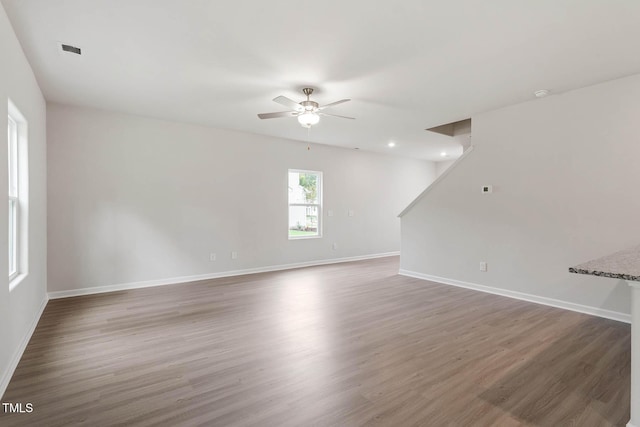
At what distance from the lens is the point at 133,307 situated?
3.83 meters

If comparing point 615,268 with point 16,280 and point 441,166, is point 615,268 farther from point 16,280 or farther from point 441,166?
point 441,166

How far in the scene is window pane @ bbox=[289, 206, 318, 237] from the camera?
6.51 meters

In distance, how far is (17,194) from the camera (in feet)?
9.50

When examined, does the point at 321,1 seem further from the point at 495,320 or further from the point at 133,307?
the point at 133,307

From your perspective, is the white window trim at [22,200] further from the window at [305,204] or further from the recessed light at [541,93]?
the recessed light at [541,93]

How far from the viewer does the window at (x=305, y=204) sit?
257 inches

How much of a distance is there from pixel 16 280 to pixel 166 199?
8.04 feet

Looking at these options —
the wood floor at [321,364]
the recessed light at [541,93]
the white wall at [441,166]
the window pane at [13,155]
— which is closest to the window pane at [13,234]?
the window pane at [13,155]

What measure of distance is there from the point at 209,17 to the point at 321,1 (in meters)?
0.84

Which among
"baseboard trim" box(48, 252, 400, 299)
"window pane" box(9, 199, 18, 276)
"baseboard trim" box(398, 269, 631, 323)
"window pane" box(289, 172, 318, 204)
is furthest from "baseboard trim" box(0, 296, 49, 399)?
"baseboard trim" box(398, 269, 631, 323)

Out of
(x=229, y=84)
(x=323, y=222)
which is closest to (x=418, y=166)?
(x=323, y=222)

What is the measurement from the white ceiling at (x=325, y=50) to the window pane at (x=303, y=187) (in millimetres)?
2413

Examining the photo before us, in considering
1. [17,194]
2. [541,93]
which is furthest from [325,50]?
[17,194]

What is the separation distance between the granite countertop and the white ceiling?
173 centimetres
